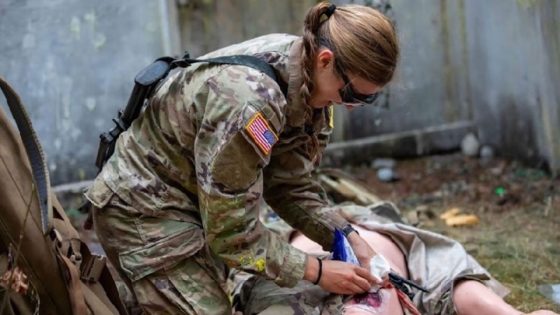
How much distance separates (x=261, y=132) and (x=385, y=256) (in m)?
1.13

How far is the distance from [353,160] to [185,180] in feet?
12.3

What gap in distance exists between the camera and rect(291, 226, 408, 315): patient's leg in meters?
2.77

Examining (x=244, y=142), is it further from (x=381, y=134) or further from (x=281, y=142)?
(x=381, y=134)

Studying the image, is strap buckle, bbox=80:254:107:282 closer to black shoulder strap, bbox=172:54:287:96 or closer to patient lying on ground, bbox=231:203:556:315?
patient lying on ground, bbox=231:203:556:315

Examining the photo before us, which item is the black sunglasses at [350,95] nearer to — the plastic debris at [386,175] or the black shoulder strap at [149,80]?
the black shoulder strap at [149,80]

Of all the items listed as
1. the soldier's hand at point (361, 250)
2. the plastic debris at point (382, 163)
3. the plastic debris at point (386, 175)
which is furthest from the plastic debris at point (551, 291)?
the plastic debris at point (382, 163)

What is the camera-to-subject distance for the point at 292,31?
605 cm

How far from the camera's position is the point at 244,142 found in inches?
95.1

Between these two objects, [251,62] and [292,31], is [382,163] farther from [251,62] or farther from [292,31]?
[251,62]

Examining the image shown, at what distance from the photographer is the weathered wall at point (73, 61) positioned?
5.26m

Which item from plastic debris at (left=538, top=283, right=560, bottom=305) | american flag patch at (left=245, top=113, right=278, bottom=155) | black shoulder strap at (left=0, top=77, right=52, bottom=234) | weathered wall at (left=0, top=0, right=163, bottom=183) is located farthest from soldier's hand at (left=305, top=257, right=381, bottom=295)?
weathered wall at (left=0, top=0, right=163, bottom=183)

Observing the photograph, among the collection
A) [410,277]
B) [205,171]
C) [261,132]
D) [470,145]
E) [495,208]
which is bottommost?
[495,208]

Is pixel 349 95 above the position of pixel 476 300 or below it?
above

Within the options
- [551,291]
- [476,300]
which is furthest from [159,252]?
[551,291]
